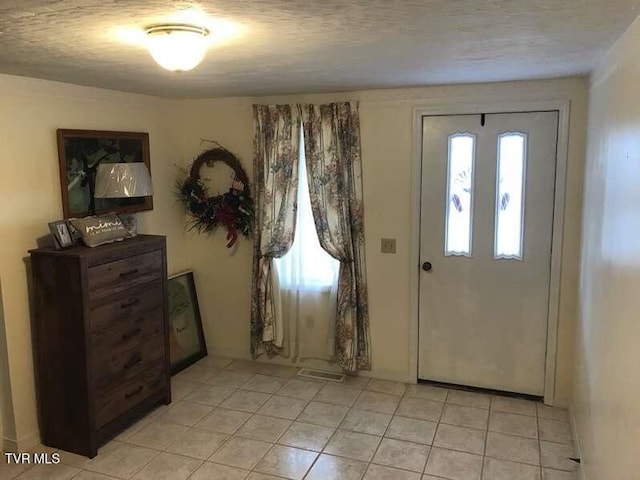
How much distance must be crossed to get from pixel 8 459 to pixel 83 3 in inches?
105

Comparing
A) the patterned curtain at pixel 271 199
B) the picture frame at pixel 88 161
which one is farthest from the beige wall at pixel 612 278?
the picture frame at pixel 88 161

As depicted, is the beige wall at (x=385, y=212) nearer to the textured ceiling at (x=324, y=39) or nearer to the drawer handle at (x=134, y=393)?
the textured ceiling at (x=324, y=39)

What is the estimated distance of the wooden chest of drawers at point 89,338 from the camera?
2.96m

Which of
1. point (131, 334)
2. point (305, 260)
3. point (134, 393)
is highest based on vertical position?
point (305, 260)

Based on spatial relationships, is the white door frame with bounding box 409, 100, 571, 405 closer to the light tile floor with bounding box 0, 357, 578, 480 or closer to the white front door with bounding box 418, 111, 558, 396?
the white front door with bounding box 418, 111, 558, 396

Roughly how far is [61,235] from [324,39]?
194 cm

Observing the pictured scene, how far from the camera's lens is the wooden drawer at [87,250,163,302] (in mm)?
3012

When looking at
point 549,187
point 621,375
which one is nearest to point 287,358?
point 549,187

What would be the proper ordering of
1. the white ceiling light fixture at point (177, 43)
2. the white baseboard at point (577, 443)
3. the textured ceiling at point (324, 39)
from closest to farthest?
1. the textured ceiling at point (324, 39)
2. the white ceiling light fixture at point (177, 43)
3. the white baseboard at point (577, 443)

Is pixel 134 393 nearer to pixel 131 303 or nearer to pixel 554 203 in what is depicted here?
pixel 131 303

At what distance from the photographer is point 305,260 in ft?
13.6

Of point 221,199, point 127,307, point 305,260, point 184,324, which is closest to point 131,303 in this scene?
point 127,307

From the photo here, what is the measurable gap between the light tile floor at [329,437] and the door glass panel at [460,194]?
43.5 inches

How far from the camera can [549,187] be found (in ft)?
11.4
